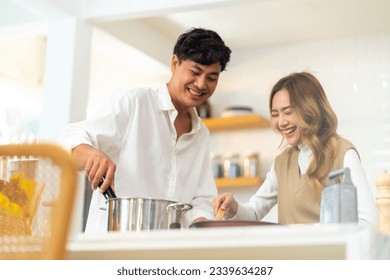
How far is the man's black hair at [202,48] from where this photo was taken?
234 cm

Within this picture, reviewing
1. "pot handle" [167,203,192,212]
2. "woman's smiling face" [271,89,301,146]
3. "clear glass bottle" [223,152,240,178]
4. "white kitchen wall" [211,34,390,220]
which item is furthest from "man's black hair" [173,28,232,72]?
"clear glass bottle" [223,152,240,178]

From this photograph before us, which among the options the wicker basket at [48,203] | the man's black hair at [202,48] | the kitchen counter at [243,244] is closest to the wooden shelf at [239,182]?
the man's black hair at [202,48]

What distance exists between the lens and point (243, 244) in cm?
108

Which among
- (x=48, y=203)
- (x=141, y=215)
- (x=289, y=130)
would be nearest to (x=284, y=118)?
(x=289, y=130)

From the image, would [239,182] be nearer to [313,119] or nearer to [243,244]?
[313,119]

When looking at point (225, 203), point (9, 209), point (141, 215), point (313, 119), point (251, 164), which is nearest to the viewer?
point (9, 209)

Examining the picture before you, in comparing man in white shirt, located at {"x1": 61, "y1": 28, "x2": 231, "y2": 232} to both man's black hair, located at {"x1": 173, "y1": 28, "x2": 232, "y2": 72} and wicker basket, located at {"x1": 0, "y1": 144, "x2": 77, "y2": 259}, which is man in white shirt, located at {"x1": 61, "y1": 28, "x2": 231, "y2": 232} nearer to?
man's black hair, located at {"x1": 173, "y1": 28, "x2": 232, "y2": 72}

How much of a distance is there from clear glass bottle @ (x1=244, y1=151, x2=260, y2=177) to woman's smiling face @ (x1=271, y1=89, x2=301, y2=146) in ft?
8.37

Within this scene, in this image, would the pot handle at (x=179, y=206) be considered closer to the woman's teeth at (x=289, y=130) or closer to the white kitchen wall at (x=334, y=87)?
the woman's teeth at (x=289, y=130)

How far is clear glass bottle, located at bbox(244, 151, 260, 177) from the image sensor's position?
507cm

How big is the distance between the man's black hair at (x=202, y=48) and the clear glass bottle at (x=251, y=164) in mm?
2741

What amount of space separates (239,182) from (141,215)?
137 inches
